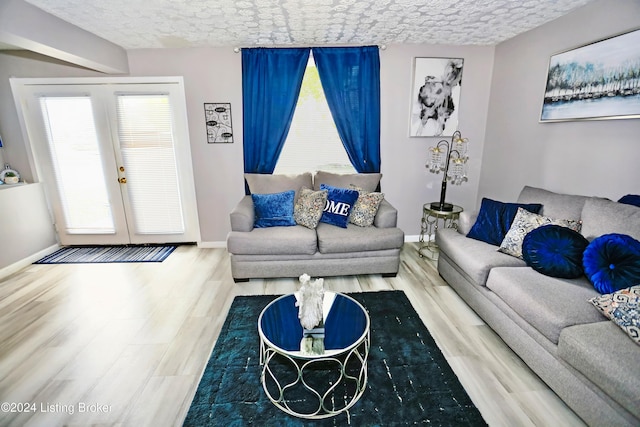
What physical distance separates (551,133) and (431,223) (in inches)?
64.3

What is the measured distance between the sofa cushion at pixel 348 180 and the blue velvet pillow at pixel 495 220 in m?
1.23

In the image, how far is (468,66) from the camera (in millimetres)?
3684

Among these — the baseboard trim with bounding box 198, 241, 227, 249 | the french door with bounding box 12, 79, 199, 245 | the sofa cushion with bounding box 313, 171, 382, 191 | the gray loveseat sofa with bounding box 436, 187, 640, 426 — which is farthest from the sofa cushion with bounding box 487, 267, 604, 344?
the french door with bounding box 12, 79, 199, 245

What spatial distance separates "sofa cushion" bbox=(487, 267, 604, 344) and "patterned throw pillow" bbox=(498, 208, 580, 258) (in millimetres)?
277

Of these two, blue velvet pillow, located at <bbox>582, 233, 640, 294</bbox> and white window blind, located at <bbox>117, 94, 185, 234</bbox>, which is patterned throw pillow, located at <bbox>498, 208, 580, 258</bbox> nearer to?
Result: blue velvet pillow, located at <bbox>582, 233, 640, 294</bbox>

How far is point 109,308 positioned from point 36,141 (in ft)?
8.57

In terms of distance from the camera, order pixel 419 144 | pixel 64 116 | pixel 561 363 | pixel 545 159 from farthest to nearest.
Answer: pixel 419 144
pixel 64 116
pixel 545 159
pixel 561 363

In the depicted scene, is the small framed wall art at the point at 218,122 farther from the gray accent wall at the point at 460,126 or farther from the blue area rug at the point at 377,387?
the blue area rug at the point at 377,387

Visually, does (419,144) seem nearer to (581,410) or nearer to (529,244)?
(529,244)

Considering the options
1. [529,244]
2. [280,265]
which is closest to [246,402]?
[280,265]

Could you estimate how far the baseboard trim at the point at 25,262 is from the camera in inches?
126

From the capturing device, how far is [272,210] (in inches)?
129

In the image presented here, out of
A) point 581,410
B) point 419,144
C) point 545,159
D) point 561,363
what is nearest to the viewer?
point 581,410

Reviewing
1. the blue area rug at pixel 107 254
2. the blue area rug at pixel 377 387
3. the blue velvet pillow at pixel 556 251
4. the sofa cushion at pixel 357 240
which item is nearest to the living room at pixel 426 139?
the blue area rug at pixel 107 254
